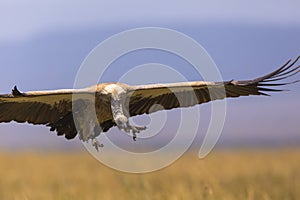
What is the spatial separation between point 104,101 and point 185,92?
1.18 meters

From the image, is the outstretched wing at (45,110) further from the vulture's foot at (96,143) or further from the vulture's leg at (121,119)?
the vulture's foot at (96,143)

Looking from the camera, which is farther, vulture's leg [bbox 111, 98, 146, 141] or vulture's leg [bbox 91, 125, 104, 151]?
vulture's leg [bbox 91, 125, 104, 151]

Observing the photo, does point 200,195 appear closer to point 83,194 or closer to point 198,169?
point 198,169

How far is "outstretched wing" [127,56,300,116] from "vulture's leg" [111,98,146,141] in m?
0.39

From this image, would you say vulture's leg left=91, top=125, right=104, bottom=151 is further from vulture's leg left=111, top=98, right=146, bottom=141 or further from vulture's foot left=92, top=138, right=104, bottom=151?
vulture's leg left=111, top=98, right=146, bottom=141

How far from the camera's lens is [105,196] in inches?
561

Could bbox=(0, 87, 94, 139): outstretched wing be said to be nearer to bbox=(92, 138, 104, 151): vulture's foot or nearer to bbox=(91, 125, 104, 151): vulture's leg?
bbox=(91, 125, 104, 151): vulture's leg

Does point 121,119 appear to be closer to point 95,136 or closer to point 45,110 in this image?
point 95,136

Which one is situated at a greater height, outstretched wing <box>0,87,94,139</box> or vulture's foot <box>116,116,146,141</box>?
outstretched wing <box>0,87,94,139</box>

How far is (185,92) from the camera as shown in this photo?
12414 millimetres

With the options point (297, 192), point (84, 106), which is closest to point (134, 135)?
point (84, 106)

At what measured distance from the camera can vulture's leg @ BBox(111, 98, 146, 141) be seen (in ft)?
36.1

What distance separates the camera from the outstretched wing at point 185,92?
12.0 metres

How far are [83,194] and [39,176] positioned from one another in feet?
16.9
